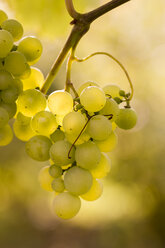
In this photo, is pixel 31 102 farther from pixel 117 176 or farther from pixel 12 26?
pixel 117 176

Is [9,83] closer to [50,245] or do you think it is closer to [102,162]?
[102,162]

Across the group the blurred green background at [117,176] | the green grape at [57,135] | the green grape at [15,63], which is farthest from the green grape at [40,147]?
the blurred green background at [117,176]

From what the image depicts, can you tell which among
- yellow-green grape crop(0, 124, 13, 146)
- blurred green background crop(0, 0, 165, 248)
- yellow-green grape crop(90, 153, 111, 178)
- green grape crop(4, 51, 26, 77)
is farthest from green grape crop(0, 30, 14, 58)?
blurred green background crop(0, 0, 165, 248)

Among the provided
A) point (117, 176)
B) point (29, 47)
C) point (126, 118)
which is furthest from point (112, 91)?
point (117, 176)

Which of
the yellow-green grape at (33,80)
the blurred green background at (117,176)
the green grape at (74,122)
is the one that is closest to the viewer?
the green grape at (74,122)

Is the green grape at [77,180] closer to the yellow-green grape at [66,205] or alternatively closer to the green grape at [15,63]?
the yellow-green grape at [66,205]

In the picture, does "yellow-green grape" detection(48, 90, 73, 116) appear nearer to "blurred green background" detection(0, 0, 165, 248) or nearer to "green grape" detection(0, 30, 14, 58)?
"green grape" detection(0, 30, 14, 58)

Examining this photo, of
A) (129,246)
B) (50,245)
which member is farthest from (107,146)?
(50,245)
